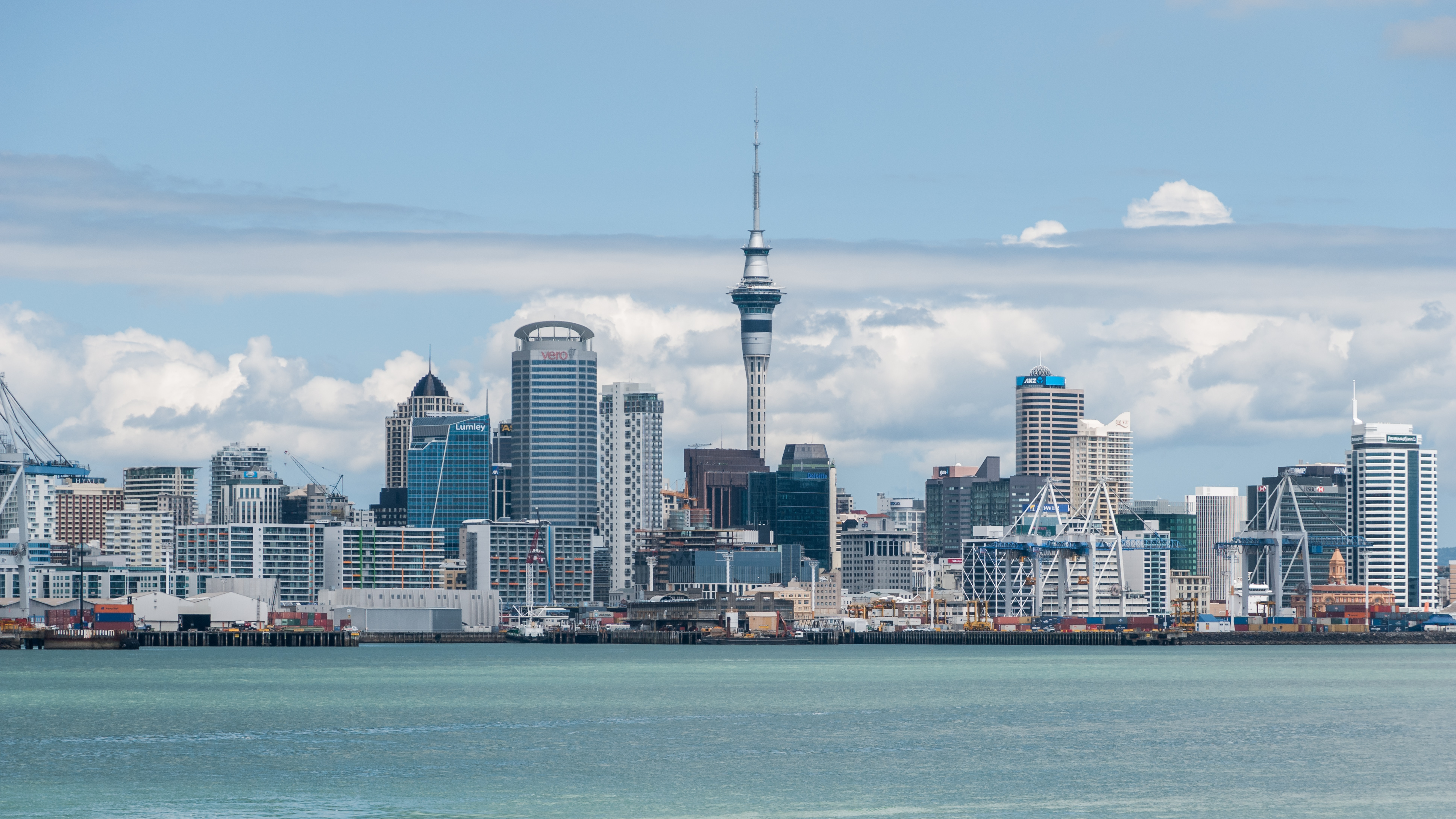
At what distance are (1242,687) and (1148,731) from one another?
3726 cm

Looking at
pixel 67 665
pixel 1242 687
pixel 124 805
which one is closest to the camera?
pixel 124 805

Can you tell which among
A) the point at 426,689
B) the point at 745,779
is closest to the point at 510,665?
the point at 426,689

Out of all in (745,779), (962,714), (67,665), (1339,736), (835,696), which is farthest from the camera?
(67,665)

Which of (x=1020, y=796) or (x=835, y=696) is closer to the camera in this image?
(x=1020, y=796)

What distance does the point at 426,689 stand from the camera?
106m

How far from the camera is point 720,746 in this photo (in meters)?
69.4

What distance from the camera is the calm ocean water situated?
5425 centimetres

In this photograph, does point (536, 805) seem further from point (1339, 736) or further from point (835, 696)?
point (835, 696)

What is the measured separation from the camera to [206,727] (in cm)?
7700

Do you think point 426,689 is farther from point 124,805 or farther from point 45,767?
point 124,805

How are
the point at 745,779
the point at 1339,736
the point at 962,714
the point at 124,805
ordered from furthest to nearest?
the point at 962,714 < the point at 1339,736 < the point at 745,779 < the point at 124,805

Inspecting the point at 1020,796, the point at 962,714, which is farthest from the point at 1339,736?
the point at 1020,796

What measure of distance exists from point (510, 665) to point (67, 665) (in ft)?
94.0

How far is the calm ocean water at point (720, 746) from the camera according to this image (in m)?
54.2
